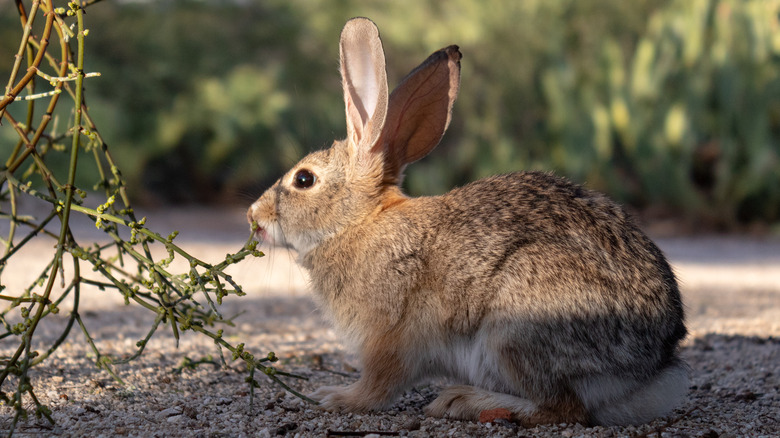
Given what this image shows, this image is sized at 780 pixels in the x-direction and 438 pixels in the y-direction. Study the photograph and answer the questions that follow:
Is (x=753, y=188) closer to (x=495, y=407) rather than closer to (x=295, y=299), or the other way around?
(x=295, y=299)

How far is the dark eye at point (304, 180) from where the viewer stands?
3586 millimetres

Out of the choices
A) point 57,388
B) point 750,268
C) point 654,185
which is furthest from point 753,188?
point 57,388

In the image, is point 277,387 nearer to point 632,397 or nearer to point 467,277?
point 467,277

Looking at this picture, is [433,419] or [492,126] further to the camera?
[492,126]

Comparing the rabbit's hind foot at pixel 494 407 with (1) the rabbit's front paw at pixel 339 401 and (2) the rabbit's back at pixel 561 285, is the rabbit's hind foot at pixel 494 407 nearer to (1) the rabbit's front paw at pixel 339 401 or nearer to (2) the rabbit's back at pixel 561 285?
(2) the rabbit's back at pixel 561 285

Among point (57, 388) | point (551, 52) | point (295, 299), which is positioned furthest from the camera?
point (551, 52)

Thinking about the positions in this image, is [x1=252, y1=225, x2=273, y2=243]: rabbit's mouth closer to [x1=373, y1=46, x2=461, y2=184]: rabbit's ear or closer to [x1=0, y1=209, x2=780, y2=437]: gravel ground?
[x1=0, y1=209, x2=780, y2=437]: gravel ground

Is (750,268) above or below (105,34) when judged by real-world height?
below

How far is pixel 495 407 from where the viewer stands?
3059mm

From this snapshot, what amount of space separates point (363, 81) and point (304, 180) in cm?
50

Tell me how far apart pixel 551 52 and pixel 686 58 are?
1902 mm

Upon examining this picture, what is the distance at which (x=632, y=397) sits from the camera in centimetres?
304

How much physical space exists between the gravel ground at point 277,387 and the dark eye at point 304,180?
33 cm

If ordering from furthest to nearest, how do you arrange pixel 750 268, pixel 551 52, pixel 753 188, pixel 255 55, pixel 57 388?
pixel 255 55, pixel 551 52, pixel 753 188, pixel 750 268, pixel 57 388
